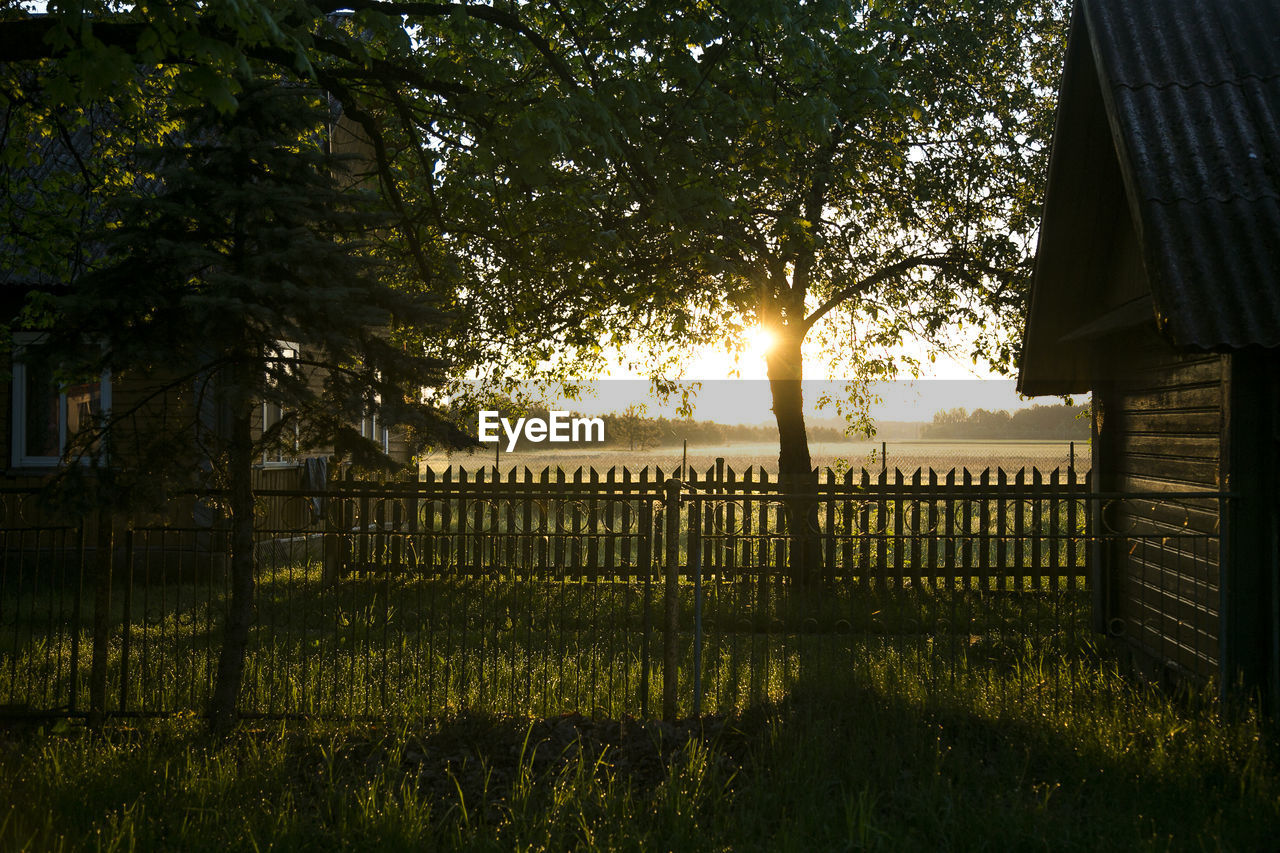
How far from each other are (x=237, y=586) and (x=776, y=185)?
24.8ft

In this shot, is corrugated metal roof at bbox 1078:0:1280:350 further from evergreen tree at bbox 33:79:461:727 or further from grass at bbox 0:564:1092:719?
evergreen tree at bbox 33:79:461:727

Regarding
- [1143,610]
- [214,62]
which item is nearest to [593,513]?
[214,62]

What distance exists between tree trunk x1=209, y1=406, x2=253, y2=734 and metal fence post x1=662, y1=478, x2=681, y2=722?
2.67 metres

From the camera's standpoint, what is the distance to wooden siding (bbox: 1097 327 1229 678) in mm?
6672

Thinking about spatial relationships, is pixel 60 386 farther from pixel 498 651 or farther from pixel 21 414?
pixel 498 651

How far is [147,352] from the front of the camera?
570 centimetres

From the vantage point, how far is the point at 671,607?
6.59 meters

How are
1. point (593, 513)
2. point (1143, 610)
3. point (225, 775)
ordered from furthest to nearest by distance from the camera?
point (1143, 610)
point (593, 513)
point (225, 775)

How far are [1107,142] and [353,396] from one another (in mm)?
6100

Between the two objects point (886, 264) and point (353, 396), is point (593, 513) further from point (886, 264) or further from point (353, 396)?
point (886, 264)

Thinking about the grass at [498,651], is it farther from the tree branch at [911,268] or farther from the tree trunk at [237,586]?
the tree branch at [911,268]

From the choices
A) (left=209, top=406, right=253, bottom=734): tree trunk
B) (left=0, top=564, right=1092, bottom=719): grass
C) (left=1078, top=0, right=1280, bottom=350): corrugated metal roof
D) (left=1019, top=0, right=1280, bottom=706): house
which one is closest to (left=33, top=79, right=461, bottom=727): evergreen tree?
(left=209, top=406, right=253, bottom=734): tree trunk

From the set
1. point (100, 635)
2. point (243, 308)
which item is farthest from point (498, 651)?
point (243, 308)

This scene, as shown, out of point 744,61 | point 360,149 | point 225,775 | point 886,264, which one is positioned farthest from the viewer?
point 360,149
